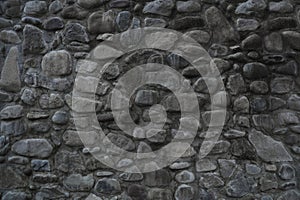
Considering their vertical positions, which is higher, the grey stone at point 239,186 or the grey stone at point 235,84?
the grey stone at point 235,84

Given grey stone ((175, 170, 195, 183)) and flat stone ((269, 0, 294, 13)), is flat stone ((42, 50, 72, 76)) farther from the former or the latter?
flat stone ((269, 0, 294, 13))

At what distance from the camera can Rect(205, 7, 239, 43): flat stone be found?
2.21 meters

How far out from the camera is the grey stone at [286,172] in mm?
2172

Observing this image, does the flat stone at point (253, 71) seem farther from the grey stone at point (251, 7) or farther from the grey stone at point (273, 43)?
the grey stone at point (251, 7)

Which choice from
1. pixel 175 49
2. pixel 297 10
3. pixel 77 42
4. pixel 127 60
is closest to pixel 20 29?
pixel 77 42

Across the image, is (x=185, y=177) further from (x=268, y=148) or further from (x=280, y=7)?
(x=280, y=7)

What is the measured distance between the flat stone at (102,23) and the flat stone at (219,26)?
1.87 ft

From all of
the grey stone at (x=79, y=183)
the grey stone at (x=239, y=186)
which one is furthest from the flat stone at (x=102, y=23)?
the grey stone at (x=239, y=186)

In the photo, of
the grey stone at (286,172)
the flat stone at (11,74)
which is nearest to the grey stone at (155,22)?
the flat stone at (11,74)

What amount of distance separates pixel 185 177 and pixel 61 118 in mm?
797

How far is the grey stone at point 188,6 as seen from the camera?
2221 millimetres

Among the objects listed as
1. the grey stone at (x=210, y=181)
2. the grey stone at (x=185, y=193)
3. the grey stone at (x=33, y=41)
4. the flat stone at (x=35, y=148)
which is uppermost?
the grey stone at (x=33, y=41)

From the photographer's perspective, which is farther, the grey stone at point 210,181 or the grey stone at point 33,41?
the grey stone at point 33,41

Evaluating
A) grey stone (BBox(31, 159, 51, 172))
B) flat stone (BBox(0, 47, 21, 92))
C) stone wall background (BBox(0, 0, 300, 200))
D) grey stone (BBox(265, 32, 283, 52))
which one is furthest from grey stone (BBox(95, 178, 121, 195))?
grey stone (BBox(265, 32, 283, 52))
